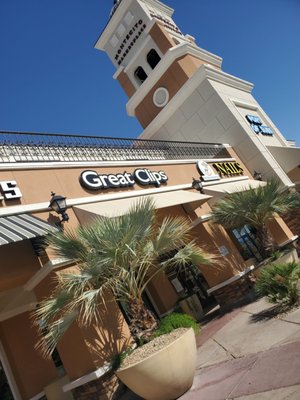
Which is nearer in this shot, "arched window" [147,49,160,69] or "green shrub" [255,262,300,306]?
"green shrub" [255,262,300,306]

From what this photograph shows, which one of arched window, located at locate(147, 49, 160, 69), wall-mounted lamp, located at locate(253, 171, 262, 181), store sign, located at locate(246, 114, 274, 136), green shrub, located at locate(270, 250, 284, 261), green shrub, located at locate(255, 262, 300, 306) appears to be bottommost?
green shrub, located at locate(255, 262, 300, 306)

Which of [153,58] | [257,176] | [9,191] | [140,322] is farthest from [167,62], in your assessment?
[140,322]

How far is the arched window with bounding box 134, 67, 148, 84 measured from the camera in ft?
74.1

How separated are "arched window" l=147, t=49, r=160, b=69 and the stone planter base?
19898 mm

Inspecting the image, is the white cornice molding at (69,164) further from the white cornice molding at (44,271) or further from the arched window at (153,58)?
the arched window at (153,58)

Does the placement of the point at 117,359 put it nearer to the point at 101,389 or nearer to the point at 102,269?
the point at 101,389

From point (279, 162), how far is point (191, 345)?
14.9 m

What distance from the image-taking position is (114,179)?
33.8 ft

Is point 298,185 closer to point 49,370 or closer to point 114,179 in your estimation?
point 114,179

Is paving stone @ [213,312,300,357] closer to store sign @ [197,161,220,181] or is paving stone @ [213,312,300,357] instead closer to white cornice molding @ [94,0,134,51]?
store sign @ [197,161,220,181]

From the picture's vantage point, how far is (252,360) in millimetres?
5281

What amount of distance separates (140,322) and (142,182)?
563cm

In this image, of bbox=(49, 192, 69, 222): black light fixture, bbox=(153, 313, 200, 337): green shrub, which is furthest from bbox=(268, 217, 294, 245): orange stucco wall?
bbox=(49, 192, 69, 222): black light fixture

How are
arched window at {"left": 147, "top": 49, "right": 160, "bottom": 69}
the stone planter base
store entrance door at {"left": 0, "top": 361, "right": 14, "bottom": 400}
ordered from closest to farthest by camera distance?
the stone planter base
store entrance door at {"left": 0, "top": 361, "right": 14, "bottom": 400}
arched window at {"left": 147, "top": 49, "right": 160, "bottom": 69}
